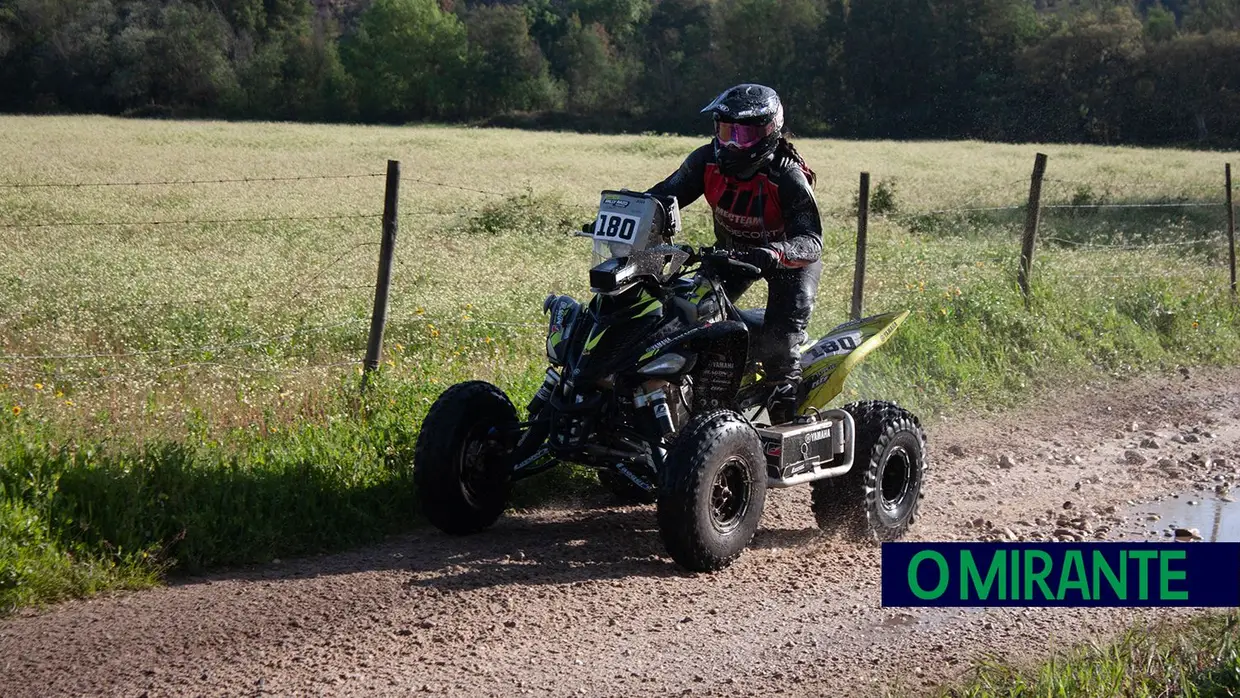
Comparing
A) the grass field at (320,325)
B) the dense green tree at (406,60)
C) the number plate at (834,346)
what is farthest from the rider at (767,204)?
the dense green tree at (406,60)

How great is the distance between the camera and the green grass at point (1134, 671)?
4.47 metres

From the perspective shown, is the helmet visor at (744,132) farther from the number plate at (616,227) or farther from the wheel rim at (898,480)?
the wheel rim at (898,480)

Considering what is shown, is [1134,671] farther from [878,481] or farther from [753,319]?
[753,319]

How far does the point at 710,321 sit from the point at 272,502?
7.77ft

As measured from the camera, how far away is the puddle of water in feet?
23.4

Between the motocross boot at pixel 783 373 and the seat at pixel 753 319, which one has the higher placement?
the seat at pixel 753 319

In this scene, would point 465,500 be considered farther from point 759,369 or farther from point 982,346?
point 982,346

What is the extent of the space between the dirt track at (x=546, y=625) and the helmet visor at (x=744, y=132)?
79.8 inches

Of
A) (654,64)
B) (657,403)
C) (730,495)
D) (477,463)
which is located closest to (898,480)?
(730,495)

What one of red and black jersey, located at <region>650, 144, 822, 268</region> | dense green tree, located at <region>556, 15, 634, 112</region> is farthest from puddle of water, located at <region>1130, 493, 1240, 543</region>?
dense green tree, located at <region>556, 15, 634, 112</region>

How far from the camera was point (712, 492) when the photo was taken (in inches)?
235

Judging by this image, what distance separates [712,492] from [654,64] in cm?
6957

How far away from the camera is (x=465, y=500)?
6.45 m

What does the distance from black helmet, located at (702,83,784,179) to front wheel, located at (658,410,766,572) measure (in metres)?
1.28
